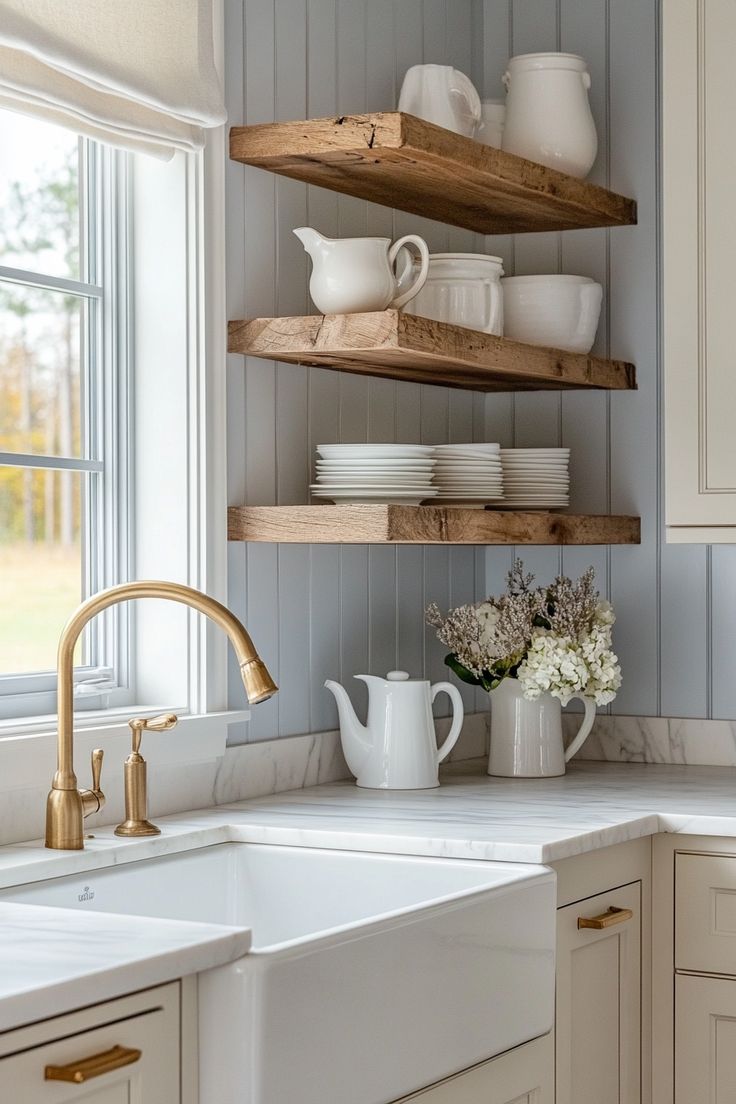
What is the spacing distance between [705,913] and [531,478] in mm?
907

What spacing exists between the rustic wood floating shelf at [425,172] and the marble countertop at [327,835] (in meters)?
1.02

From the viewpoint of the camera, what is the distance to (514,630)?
2.78 m

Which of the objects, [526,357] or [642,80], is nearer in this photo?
[526,357]

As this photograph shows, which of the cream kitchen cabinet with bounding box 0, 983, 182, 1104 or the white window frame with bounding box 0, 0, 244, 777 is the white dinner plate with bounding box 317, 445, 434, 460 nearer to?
the white window frame with bounding box 0, 0, 244, 777

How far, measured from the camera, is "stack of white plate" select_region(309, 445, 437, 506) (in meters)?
2.46

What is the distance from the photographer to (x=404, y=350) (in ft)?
7.69

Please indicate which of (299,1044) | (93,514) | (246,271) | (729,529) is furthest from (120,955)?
(729,529)

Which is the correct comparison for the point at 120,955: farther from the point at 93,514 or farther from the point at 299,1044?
the point at 93,514

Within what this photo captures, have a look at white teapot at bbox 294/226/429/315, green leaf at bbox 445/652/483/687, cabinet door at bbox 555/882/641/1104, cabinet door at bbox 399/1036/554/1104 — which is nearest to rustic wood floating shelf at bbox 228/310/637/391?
white teapot at bbox 294/226/429/315

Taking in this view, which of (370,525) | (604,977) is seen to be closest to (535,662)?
(370,525)

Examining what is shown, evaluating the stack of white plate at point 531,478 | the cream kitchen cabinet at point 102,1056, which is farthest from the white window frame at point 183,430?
the cream kitchen cabinet at point 102,1056

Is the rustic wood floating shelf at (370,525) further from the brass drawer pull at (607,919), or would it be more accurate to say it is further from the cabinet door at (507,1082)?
the cabinet door at (507,1082)

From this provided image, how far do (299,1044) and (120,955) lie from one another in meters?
0.23

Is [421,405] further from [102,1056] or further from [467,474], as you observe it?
[102,1056]
